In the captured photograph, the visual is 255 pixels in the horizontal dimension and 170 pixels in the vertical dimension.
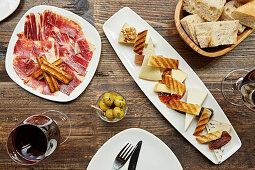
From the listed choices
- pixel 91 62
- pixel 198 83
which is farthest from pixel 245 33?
pixel 91 62

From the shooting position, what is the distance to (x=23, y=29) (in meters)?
1.60

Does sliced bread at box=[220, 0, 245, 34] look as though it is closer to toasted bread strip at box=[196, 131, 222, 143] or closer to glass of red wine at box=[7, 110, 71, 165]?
toasted bread strip at box=[196, 131, 222, 143]

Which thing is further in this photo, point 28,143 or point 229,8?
point 229,8

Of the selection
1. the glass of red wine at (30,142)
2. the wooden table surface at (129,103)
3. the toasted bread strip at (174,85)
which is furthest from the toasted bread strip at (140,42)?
the glass of red wine at (30,142)

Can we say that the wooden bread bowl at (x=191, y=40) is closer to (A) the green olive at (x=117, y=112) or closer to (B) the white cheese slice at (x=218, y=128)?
(B) the white cheese slice at (x=218, y=128)

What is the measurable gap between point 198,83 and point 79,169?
3.22ft

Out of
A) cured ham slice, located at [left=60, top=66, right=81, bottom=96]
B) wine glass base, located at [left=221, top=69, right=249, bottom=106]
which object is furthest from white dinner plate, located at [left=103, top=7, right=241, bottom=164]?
cured ham slice, located at [left=60, top=66, right=81, bottom=96]

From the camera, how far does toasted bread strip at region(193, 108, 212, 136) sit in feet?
4.88

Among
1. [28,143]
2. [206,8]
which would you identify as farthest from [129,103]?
[206,8]

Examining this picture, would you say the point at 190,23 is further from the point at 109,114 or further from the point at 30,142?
the point at 30,142

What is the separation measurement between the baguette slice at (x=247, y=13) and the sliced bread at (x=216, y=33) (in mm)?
45

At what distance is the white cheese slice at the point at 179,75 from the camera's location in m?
1.53

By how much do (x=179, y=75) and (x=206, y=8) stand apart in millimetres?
443

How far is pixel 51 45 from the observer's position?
1.61 metres
